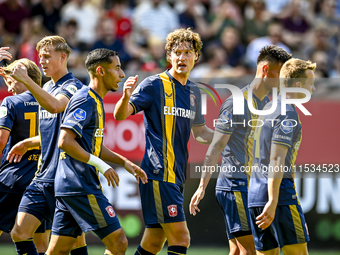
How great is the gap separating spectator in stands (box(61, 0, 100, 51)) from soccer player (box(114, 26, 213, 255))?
6842mm

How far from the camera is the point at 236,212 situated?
5.97 meters

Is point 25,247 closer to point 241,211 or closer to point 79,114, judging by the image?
point 79,114

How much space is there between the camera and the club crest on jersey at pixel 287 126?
5.30m

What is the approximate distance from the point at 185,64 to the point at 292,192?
6.07ft

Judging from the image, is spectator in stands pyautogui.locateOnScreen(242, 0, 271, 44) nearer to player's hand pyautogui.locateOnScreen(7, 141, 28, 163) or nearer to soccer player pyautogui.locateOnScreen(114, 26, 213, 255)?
soccer player pyautogui.locateOnScreen(114, 26, 213, 255)

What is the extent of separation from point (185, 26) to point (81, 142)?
26.1 feet

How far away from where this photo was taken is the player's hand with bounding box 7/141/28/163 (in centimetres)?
607

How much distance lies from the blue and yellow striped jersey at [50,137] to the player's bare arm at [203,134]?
1.51 metres

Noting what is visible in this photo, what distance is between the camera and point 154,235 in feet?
18.5

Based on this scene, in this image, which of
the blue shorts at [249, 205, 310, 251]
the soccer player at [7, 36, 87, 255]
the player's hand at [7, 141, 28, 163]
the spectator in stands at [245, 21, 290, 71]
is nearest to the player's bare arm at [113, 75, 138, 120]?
the soccer player at [7, 36, 87, 255]

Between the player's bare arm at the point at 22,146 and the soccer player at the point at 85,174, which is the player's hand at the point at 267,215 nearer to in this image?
the soccer player at the point at 85,174

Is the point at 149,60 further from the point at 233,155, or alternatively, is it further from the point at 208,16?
the point at 233,155

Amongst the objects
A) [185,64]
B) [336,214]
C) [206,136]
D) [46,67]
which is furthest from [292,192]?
[336,214]

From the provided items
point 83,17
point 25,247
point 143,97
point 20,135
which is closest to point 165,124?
point 143,97
